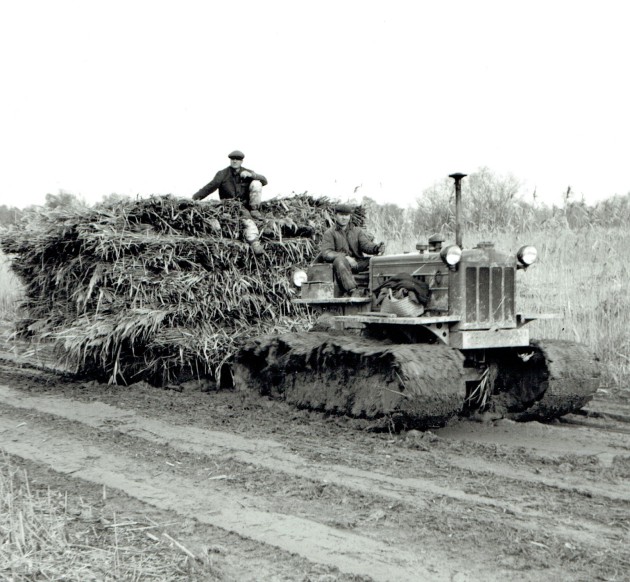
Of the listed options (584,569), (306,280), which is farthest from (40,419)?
(584,569)

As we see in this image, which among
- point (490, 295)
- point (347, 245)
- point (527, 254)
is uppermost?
point (347, 245)

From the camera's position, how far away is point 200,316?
9.26m

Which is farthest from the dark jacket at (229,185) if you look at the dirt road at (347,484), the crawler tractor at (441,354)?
the dirt road at (347,484)

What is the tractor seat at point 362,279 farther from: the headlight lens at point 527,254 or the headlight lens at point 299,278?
the headlight lens at point 527,254

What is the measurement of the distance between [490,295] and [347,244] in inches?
80.0

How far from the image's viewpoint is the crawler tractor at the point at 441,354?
6652 mm

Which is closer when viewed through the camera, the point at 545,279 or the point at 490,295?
the point at 490,295

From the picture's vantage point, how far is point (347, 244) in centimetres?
880

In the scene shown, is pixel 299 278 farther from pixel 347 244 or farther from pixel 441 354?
pixel 441 354

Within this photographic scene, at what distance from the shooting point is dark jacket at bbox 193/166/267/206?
33.0ft

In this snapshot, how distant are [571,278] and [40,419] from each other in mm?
7895

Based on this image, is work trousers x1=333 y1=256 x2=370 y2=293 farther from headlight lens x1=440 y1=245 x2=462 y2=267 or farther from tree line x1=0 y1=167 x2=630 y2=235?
tree line x1=0 y1=167 x2=630 y2=235

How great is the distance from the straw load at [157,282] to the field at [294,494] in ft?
2.06

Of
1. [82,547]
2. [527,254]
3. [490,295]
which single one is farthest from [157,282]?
[82,547]
